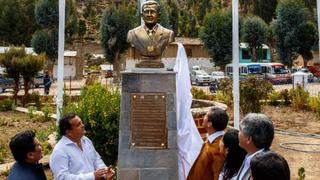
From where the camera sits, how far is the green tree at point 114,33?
3353cm

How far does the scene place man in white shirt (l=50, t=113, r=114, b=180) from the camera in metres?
3.26

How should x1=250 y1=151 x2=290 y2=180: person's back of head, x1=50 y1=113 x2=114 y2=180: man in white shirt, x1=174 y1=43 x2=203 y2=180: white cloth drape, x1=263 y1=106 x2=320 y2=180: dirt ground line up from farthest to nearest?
x1=263 y1=106 x2=320 y2=180: dirt ground → x1=174 y1=43 x2=203 y2=180: white cloth drape → x1=50 y1=113 x2=114 y2=180: man in white shirt → x1=250 y1=151 x2=290 y2=180: person's back of head

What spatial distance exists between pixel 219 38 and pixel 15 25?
22.8 meters

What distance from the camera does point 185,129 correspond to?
4.73 m

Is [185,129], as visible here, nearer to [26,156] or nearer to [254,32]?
[26,156]

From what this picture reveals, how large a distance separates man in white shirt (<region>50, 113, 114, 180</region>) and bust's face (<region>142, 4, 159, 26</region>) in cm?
198

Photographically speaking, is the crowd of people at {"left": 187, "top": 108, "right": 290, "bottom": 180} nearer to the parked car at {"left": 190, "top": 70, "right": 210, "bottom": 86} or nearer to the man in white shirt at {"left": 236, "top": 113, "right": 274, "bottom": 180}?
the man in white shirt at {"left": 236, "top": 113, "right": 274, "bottom": 180}

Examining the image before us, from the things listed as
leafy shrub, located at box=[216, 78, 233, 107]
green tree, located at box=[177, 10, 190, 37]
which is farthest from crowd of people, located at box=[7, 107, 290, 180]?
green tree, located at box=[177, 10, 190, 37]

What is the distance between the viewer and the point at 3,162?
7637 mm

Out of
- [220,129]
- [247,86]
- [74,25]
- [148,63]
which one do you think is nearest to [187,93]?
[148,63]

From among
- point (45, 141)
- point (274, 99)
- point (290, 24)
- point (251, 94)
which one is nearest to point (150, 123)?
point (45, 141)

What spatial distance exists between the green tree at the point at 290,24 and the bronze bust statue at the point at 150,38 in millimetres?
28339

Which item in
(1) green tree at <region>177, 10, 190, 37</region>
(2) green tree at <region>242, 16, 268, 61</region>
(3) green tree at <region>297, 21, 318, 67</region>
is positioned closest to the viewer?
(3) green tree at <region>297, 21, 318, 67</region>

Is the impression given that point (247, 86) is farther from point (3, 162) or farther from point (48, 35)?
point (48, 35)
